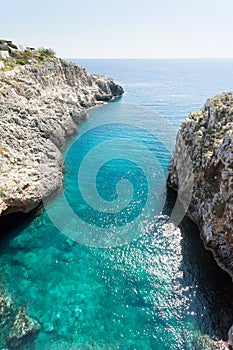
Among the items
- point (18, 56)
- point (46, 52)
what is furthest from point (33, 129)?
point (46, 52)

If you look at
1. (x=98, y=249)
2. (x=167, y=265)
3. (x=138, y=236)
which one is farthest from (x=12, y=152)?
(x=167, y=265)

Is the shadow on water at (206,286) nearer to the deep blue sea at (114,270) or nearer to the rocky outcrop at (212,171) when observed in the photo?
the deep blue sea at (114,270)

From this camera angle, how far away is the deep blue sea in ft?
58.9

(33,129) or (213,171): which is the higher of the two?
(213,171)

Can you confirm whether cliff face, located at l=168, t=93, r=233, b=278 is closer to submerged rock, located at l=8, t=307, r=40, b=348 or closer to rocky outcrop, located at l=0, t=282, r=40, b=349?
submerged rock, located at l=8, t=307, r=40, b=348

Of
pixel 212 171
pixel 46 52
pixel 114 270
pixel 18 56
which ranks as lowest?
pixel 114 270

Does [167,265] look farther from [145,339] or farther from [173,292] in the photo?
[145,339]

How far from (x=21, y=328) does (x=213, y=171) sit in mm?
22592

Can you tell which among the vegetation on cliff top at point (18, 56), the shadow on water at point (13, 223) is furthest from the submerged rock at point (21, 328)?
the vegetation on cliff top at point (18, 56)

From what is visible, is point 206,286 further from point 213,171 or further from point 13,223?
point 13,223

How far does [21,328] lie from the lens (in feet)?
58.7

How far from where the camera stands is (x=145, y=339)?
17.5 m

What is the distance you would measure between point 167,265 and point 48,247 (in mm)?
12498

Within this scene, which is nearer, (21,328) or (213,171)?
(21,328)
